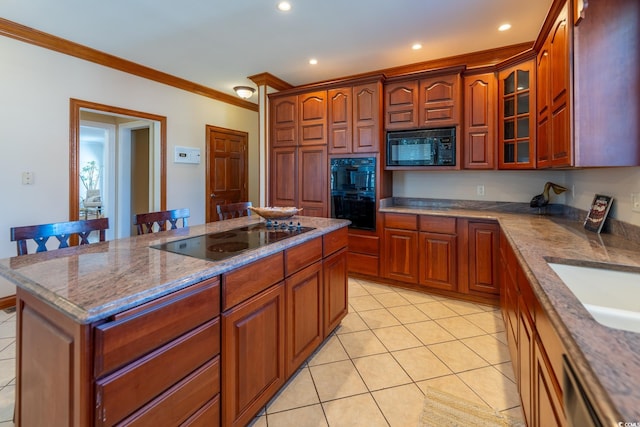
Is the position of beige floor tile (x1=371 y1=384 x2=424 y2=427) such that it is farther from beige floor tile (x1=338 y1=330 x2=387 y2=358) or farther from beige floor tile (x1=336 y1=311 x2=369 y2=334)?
beige floor tile (x1=336 y1=311 x2=369 y2=334)

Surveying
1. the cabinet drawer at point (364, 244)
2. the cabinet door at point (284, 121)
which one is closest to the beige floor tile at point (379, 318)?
the cabinet drawer at point (364, 244)

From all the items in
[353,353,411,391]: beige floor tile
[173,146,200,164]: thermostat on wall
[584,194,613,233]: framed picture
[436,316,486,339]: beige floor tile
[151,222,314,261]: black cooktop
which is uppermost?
[173,146,200,164]: thermostat on wall

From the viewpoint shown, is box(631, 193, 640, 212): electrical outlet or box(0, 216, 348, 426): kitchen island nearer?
box(0, 216, 348, 426): kitchen island

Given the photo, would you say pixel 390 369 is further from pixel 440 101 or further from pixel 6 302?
pixel 6 302

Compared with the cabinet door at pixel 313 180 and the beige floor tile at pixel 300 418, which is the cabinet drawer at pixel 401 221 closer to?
the cabinet door at pixel 313 180

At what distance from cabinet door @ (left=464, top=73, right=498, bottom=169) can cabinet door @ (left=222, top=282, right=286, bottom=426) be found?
2.64 meters

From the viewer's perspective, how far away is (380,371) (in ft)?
6.48

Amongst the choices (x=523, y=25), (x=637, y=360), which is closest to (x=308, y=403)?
(x=637, y=360)

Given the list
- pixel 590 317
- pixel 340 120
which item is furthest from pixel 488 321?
pixel 340 120

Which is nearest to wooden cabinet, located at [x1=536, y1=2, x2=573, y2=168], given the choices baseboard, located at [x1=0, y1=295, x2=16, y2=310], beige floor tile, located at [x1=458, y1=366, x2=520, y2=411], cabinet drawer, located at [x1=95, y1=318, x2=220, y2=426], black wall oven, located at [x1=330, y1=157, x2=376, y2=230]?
beige floor tile, located at [x1=458, y1=366, x2=520, y2=411]

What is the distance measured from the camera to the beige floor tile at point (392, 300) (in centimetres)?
303

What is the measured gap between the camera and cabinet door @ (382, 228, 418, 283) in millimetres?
3314

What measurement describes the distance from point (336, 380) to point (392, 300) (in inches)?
56.0

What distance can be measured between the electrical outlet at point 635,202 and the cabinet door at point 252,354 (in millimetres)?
2016
